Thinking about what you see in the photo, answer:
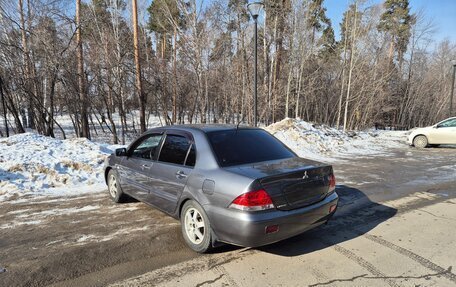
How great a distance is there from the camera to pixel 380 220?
463 cm

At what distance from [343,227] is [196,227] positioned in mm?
2163

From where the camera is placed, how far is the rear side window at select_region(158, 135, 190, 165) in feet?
13.0

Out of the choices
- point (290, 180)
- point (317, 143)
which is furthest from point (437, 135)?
point (290, 180)

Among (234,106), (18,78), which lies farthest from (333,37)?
(18,78)

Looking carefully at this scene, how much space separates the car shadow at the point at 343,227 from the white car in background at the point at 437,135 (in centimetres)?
1091

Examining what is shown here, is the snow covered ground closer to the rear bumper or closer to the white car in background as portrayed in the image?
the rear bumper

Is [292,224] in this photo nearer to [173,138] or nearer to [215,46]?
[173,138]

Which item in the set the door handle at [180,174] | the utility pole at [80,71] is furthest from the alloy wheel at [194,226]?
the utility pole at [80,71]

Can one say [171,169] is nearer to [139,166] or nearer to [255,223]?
[139,166]

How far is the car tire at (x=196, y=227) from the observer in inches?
Result: 135

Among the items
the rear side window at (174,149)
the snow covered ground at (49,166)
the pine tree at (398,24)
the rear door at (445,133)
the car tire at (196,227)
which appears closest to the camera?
the car tire at (196,227)

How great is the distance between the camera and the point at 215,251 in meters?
3.60

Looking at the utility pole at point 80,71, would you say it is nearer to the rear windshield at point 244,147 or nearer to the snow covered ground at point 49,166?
the snow covered ground at point 49,166

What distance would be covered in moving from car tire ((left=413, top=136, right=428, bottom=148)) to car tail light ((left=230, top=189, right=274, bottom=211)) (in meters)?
14.6
